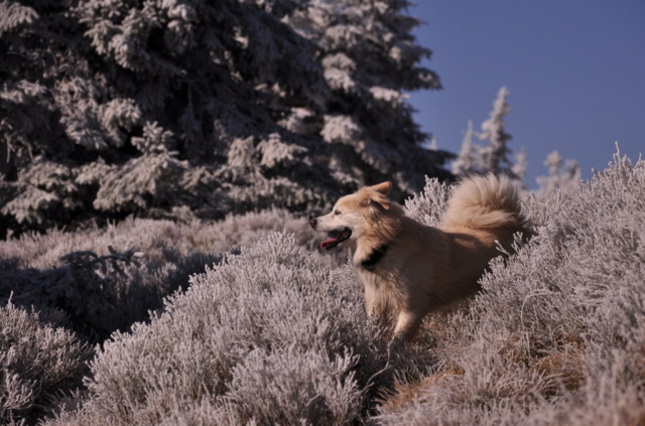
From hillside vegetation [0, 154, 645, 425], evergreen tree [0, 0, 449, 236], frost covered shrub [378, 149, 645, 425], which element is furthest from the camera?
evergreen tree [0, 0, 449, 236]

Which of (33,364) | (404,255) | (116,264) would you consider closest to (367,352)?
(404,255)

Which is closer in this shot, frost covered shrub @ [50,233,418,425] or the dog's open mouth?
frost covered shrub @ [50,233,418,425]

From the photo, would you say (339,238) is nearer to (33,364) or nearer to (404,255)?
(404,255)

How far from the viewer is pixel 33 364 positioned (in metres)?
3.98

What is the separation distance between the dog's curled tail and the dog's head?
3.07 feet

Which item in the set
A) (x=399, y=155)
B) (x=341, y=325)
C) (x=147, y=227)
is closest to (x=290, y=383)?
(x=341, y=325)

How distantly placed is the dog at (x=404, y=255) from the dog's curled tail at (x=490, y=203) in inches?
1.5

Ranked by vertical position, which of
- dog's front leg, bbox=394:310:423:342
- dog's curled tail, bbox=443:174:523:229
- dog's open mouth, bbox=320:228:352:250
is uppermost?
dog's curled tail, bbox=443:174:523:229

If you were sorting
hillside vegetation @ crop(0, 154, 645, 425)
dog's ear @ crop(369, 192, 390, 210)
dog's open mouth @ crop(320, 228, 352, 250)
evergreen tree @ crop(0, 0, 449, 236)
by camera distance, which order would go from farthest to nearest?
evergreen tree @ crop(0, 0, 449, 236) → dog's open mouth @ crop(320, 228, 352, 250) → dog's ear @ crop(369, 192, 390, 210) → hillside vegetation @ crop(0, 154, 645, 425)

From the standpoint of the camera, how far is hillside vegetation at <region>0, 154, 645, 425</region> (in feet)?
7.92

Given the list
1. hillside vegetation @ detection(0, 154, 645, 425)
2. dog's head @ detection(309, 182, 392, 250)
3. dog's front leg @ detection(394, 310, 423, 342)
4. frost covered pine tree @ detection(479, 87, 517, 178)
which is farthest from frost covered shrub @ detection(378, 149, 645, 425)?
frost covered pine tree @ detection(479, 87, 517, 178)

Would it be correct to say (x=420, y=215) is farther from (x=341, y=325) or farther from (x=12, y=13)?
(x=12, y=13)

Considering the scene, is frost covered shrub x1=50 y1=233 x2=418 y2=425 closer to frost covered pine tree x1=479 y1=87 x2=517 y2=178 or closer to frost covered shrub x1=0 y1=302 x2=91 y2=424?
frost covered shrub x1=0 y1=302 x2=91 y2=424

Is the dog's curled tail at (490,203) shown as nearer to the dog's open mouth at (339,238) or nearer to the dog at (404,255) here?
the dog at (404,255)
